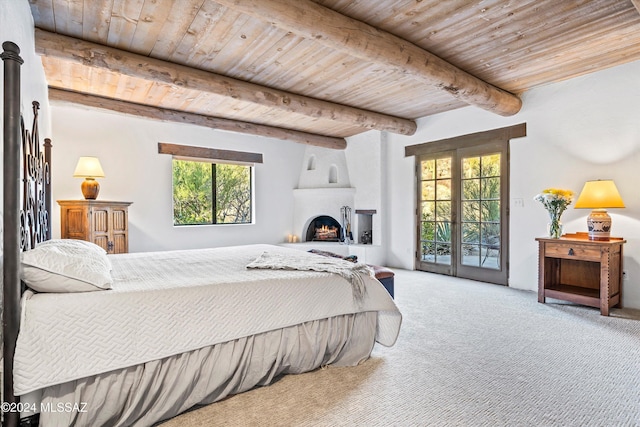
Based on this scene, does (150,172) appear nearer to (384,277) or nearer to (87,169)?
(87,169)

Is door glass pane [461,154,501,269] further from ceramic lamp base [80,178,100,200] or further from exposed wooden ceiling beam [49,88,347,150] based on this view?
ceramic lamp base [80,178,100,200]

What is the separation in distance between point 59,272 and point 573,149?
16.1ft

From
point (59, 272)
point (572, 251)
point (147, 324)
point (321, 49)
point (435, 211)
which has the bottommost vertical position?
point (147, 324)

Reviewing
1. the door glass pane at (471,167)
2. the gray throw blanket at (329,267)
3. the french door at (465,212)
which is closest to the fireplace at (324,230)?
the french door at (465,212)

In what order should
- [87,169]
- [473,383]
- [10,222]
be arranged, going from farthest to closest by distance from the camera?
[87,169], [473,383], [10,222]

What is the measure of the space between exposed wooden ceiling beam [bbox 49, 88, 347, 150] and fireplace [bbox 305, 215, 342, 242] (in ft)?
4.81

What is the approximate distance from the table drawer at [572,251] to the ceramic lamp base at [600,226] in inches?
5.9

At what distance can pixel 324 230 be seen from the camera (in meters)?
6.98

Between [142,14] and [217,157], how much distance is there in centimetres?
354

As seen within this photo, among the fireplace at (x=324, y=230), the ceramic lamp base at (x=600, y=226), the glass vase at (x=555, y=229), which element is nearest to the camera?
the ceramic lamp base at (x=600, y=226)

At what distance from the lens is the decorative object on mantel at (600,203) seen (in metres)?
3.42

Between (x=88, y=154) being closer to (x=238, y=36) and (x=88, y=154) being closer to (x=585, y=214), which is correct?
(x=238, y=36)

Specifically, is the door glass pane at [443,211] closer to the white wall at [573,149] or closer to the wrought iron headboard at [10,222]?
the white wall at [573,149]

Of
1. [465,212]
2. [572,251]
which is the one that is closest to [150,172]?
[465,212]
